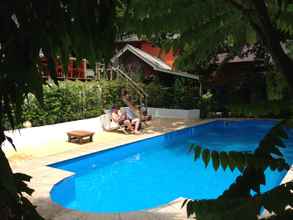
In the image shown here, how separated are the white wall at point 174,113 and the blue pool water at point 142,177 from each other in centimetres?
551

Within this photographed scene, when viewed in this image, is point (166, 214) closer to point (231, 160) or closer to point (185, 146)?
point (231, 160)

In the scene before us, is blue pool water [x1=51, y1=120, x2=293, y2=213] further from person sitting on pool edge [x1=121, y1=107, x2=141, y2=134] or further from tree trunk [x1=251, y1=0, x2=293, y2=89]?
tree trunk [x1=251, y1=0, x2=293, y2=89]

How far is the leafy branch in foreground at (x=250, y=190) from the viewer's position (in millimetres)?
1540

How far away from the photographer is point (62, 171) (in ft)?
29.5

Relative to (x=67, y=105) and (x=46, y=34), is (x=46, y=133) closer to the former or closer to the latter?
(x=67, y=105)

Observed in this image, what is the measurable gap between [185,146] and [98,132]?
14.1ft

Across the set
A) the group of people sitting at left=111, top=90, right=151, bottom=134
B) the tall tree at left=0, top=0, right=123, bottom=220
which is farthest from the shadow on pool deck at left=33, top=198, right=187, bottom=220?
the group of people sitting at left=111, top=90, right=151, bottom=134

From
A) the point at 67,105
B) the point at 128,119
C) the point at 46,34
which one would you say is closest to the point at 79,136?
the point at 67,105

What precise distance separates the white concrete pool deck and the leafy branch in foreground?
14.0ft

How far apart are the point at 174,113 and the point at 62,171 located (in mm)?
14028

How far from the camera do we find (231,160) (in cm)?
187

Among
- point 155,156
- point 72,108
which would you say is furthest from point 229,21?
point 72,108

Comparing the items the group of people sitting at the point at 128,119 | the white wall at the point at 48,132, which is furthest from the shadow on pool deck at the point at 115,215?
the group of people sitting at the point at 128,119

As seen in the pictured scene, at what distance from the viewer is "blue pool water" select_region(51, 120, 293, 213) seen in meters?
8.64
